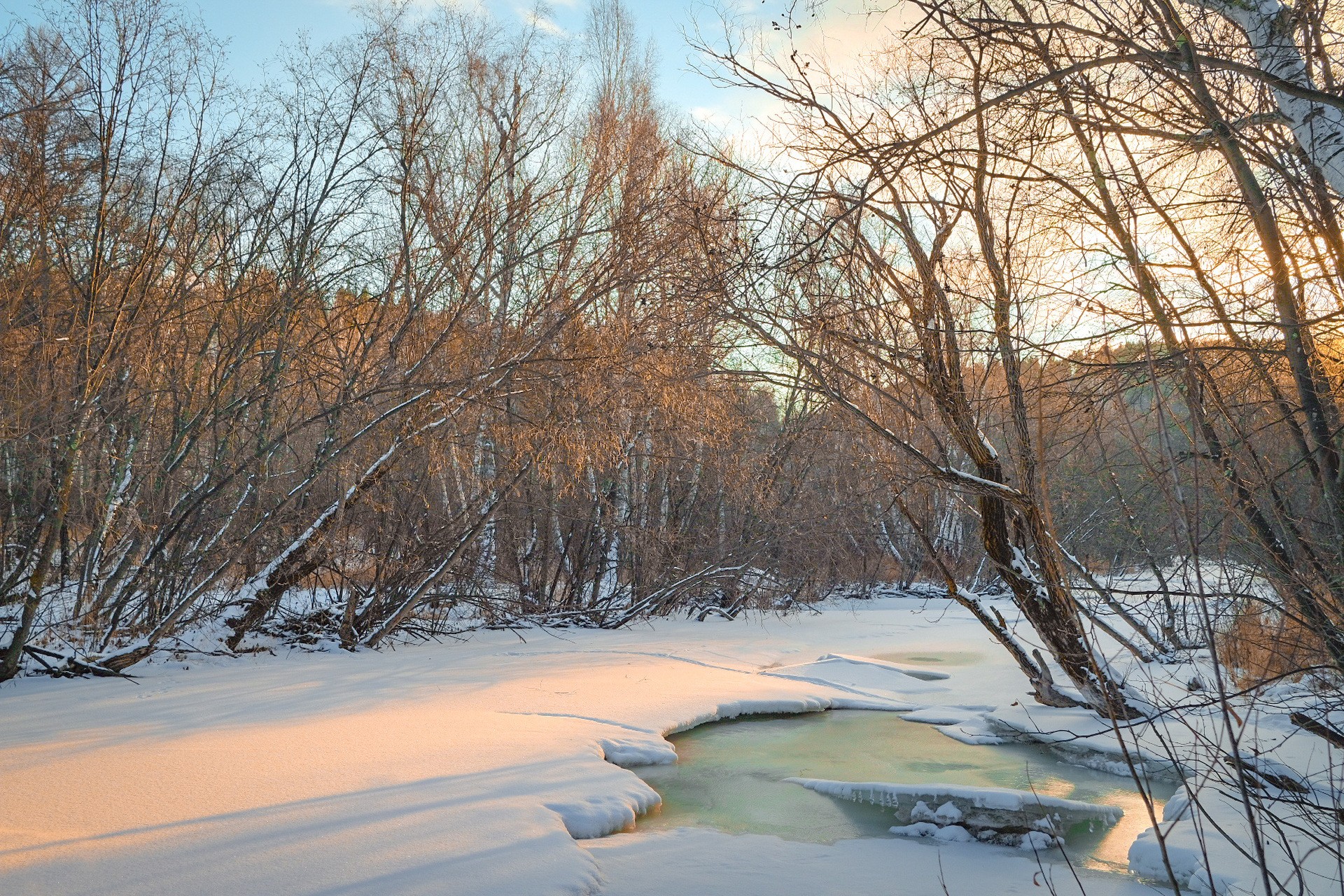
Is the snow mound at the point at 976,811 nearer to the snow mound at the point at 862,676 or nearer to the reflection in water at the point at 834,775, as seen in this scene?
the reflection in water at the point at 834,775

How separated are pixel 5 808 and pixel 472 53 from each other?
399 inches

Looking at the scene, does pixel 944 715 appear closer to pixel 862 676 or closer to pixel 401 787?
pixel 862 676

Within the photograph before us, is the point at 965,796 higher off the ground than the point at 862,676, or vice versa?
the point at 862,676

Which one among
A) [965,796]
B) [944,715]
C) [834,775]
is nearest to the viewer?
[965,796]

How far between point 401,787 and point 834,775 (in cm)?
270

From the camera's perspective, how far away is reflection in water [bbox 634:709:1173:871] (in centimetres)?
493

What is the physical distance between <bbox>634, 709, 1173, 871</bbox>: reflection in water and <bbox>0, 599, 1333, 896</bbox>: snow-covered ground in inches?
8.5

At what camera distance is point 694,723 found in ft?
23.8

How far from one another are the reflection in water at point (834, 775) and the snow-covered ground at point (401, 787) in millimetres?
215

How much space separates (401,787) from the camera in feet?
15.4

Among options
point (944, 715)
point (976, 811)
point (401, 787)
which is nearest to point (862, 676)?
point (944, 715)

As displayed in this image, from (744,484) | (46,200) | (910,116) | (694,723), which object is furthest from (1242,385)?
(744,484)

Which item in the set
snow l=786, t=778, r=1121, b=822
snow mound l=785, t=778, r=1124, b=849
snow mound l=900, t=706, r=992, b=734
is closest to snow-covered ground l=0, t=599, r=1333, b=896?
snow mound l=900, t=706, r=992, b=734

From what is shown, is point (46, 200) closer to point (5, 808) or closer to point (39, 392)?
point (39, 392)
